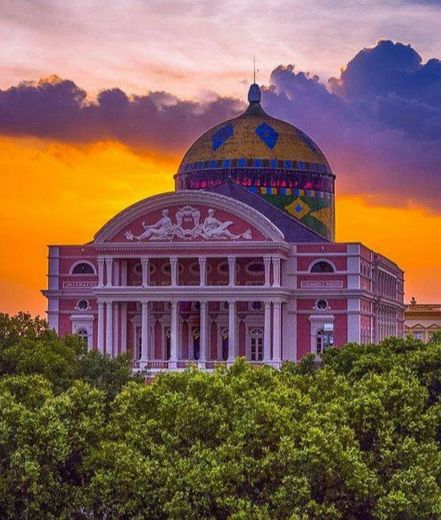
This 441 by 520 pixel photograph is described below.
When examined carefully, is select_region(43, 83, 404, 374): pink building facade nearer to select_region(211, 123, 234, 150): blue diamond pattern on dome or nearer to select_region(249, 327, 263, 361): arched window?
select_region(249, 327, 263, 361): arched window

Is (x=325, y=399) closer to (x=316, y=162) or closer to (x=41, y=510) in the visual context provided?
(x=41, y=510)

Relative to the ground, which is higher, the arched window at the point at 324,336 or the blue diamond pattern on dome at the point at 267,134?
the blue diamond pattern on dome at the point at 267,134

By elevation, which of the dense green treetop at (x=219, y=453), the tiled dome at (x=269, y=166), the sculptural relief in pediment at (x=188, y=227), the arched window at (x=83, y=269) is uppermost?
the tiled dome at (x=269, y=166)

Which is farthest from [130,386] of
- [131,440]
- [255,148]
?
[255,148]

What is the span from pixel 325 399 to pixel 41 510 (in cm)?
1317

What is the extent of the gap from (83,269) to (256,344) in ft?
A: 43.8

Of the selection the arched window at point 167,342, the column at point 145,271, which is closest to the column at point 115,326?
the column at point 145,271

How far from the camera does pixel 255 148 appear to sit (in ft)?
433

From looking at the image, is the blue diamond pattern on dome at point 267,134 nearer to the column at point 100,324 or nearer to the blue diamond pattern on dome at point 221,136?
the blue diamond pattern on dome at point 221,136

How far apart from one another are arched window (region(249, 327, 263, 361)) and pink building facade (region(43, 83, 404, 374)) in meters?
0.07

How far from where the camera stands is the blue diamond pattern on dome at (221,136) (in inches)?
5226

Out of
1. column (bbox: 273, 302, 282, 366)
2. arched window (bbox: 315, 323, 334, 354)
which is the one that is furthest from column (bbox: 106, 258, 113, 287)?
arched window (bbox: 315, 323, 334, 354)

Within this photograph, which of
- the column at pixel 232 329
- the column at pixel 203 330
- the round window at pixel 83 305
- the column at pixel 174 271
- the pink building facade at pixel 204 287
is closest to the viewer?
the pink building facade at pixel 204 287

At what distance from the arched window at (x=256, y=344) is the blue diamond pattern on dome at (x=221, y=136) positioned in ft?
62.9
